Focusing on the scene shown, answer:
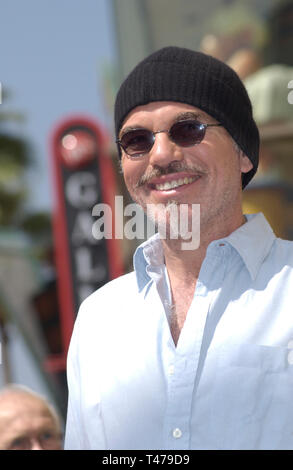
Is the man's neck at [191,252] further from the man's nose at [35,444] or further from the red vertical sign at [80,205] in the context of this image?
the red vertical sign at [80,205]

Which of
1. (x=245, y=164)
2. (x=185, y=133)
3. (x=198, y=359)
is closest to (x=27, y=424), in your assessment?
(x=198, y=359)

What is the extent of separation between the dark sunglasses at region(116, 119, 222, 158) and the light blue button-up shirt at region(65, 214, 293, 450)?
1.10 ft

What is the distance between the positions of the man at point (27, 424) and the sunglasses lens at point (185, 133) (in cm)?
188

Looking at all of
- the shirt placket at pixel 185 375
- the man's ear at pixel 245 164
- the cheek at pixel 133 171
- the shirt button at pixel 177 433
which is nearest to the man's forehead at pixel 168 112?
the cheek at pixel 133 171

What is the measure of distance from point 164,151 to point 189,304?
487 mm

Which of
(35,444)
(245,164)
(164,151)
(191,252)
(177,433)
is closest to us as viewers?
(177,433)

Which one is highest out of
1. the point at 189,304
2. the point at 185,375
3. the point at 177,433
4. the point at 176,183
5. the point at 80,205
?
the point at 176,183

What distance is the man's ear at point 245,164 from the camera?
233 centimetres

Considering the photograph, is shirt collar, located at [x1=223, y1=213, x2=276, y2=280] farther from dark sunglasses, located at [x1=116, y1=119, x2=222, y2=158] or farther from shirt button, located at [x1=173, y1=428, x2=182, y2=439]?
shirt button, located at [x1=173, y1=428, x2=182, y2=439]

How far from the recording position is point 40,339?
14.6 meters

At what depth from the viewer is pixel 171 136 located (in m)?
2.08

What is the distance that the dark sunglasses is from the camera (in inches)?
81.9

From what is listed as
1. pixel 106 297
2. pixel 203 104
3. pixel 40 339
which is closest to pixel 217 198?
pixel 203 104

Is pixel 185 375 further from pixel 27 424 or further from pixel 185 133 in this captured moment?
pixel 27 424
